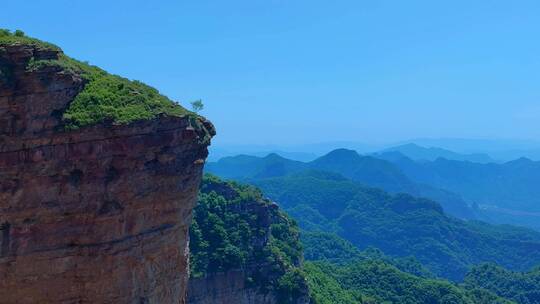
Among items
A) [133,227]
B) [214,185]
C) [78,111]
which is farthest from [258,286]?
[78,111]

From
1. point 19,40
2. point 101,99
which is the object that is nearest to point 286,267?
point 101,99

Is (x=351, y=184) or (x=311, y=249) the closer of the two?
(x=311, y=249)

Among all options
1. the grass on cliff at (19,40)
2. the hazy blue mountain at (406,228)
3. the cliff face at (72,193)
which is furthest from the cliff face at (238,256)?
the hazy blue mountain at (406,228)

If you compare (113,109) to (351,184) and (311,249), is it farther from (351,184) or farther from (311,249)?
(351,184)

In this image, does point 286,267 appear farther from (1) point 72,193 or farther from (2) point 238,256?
(1) point 72,193

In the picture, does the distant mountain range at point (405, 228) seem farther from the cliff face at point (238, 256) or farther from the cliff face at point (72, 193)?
the cliff face at point (72, 193)

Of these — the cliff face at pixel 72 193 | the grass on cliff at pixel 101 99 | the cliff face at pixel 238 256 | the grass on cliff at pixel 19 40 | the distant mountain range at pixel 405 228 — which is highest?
the grass on cliff at pixel 19 40
